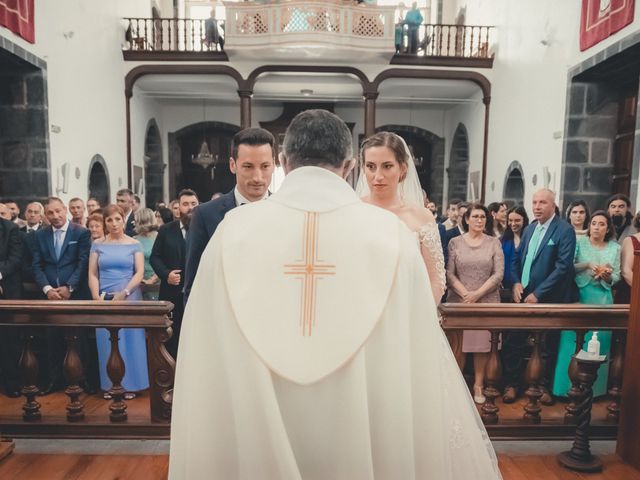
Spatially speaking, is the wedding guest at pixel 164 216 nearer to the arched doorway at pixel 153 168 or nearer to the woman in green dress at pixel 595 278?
the woman in green dress at pixel 595 278

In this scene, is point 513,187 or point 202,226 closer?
point 202,226

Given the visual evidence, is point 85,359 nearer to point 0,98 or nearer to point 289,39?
point 0,98

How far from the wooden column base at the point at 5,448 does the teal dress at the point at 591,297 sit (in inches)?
142

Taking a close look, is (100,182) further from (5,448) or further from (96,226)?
(5,448)

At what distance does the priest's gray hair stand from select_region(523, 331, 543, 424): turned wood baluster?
6.90 feet

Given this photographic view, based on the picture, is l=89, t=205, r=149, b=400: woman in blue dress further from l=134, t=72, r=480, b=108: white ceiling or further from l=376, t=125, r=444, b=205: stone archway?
l=376, t=125, r=444, b=205: stone archway

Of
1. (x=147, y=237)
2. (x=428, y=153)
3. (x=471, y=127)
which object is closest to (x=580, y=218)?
(x=147, y=237)

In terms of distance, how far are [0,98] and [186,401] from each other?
8.58 meters

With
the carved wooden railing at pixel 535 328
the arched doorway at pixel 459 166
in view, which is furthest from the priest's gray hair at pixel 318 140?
the arched doorway at pixel 459 166

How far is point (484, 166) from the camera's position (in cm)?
1305

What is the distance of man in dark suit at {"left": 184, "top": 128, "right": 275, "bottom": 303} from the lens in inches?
99.1

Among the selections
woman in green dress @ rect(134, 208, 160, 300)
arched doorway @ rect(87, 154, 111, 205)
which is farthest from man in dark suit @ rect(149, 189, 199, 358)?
arched doorway @ rect(87, 154, 111, 205)

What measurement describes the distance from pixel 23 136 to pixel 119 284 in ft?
17.9

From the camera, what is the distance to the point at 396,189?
2.76 meters
